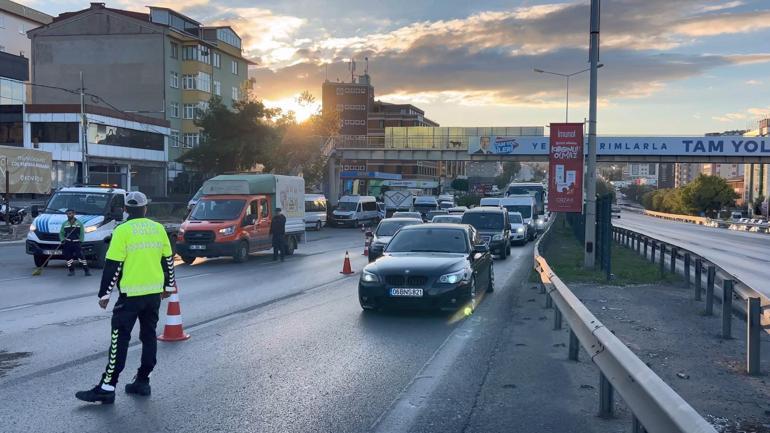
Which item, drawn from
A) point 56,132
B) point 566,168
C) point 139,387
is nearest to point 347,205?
point 56,132

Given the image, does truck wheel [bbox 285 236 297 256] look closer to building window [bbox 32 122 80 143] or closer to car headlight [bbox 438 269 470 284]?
car headlight [bbox 438 269 470 284]

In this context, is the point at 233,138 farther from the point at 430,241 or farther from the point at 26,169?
the point at 430,241

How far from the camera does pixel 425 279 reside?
11.0 m

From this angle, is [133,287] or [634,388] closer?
[634,388]

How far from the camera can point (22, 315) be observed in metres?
11.3

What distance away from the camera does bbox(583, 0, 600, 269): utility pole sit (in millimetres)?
18688

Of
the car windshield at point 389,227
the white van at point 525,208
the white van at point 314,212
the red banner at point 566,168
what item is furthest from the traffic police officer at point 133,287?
the white van at point 314,212

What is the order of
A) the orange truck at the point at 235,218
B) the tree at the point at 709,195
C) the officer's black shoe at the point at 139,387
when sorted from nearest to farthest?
the officer's black shoe at the point at 139,387 → the orange truck at the point at 235,218 → the tree at the point at 709,195

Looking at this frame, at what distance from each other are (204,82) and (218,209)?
5227 centimetres

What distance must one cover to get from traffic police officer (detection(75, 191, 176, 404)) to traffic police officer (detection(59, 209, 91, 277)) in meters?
11.6

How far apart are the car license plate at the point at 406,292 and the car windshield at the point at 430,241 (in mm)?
1831

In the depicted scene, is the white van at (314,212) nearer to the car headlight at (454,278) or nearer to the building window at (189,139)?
the building window at (189,139)

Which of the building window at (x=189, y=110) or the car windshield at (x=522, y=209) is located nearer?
the car windshield at (x=522, y=209)

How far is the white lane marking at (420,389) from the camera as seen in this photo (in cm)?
575
